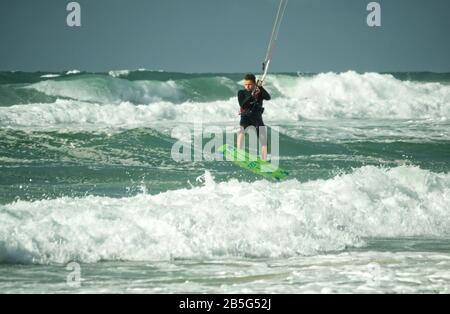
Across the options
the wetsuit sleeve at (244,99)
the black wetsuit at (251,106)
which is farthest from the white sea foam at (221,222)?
the wetsuit sleeve at (244,99)

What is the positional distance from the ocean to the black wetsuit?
3.46ft

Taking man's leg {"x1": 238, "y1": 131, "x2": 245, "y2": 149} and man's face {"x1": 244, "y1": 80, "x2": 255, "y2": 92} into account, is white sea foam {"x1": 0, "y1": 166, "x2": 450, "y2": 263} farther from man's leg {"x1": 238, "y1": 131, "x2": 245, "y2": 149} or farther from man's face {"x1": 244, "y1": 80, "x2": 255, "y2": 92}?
man's face {"x1": 244, "y1": 80, "x2": 255, "y2": 92}

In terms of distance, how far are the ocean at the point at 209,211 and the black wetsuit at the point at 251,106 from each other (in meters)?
1.06

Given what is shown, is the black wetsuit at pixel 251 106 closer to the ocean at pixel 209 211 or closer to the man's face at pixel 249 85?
the man's face at pixel 249 85

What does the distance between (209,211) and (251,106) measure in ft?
7.86

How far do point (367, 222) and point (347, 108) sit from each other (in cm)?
2289

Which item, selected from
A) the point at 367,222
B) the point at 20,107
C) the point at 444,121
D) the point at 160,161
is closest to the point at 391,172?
the point at 367,222

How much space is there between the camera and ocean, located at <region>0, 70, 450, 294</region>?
7.64 meters

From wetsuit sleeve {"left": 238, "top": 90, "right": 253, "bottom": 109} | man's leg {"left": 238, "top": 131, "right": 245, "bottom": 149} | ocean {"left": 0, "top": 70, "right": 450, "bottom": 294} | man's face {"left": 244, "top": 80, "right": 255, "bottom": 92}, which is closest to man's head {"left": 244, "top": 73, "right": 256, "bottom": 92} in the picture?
man's face {"left": 244, "top": 80, "right": 255, "bottom": 92}

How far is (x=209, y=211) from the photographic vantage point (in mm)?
10164

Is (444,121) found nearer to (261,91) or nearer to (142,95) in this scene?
(142,95)

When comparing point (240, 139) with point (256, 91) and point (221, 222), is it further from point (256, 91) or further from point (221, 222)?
point (221, 222)
